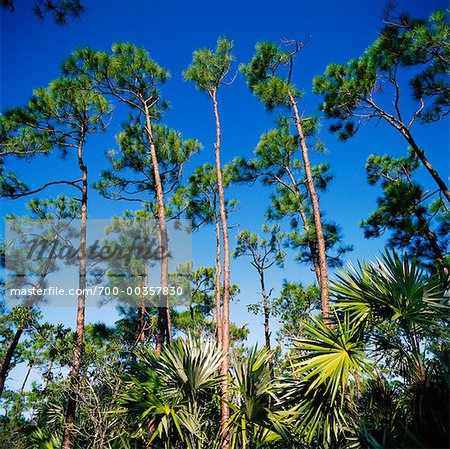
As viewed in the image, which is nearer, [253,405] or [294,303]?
[253,405]

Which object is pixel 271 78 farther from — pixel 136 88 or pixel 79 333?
pixel 79 333

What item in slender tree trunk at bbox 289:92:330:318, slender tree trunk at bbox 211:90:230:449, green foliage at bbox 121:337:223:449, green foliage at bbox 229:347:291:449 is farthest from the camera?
slender tree trunk at bbox 289:92:330:318

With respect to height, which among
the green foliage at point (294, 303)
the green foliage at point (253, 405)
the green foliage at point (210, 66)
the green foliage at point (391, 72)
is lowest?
the green foliage at point (253, 405)

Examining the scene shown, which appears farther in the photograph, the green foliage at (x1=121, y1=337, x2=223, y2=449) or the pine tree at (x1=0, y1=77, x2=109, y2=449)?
the pine tree at (x1=0, y1=77, x2=109, y2=449)

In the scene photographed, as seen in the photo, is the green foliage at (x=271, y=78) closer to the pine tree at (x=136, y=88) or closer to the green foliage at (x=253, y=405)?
the pine tree at (x=136, y=88)

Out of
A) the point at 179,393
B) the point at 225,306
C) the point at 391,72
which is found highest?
the point at 391,72

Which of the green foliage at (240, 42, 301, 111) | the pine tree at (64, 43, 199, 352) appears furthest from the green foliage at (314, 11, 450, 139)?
the pine tree at (64, 43, 199, 352)

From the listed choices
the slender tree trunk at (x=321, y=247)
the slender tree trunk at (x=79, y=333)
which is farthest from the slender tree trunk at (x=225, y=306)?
the slender tree trunk at (x=79, y=333)

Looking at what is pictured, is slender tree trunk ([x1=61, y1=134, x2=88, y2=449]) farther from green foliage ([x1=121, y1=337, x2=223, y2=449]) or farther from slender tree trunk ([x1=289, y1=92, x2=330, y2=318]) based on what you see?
slender tree trunk ([x1=289, y1=92, x2=330, y2=318])

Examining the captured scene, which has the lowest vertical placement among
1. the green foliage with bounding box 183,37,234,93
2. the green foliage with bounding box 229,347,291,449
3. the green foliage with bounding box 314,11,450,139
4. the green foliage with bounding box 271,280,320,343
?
the green foliage with bounding box 229,347,291,449

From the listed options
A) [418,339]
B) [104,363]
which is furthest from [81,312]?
[418,339]

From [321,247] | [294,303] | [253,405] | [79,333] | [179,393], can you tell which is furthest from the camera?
[294,303]

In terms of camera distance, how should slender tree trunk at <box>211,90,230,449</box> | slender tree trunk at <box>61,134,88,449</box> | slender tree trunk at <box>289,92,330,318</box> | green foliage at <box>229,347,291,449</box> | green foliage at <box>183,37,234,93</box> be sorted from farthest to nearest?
green foliage at <box>183,37,234,93</box> → slender tree trunk at <box>289,92,330,318</box> → slender tree trunk at <box>61,134,88,449</box> → slender tree trunk at <box>211,90,230,449</box> → green foliage at <box>229,347,291,449</box>

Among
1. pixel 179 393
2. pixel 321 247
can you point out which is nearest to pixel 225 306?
pixel 179 393
